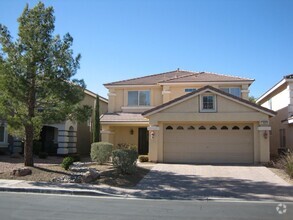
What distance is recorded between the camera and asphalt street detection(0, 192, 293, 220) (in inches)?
335

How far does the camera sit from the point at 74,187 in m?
13.1

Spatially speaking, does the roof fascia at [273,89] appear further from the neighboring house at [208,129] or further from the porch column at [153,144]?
the porch column at [153,144]

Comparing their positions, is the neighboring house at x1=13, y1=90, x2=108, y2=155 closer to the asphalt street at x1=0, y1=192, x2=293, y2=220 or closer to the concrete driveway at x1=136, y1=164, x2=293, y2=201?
the concrete driveway at x1=136, y1=164, x2=293, y2=201

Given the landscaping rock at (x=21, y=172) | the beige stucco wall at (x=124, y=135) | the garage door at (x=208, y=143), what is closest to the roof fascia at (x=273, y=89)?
the garage door at (x=208, y=143)

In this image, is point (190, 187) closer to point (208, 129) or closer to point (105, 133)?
point (208, 129)

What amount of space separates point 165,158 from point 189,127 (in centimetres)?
261

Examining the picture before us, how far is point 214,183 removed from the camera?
1431cm

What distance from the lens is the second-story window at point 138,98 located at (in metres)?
27.1

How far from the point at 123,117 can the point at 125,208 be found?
16.1 meters

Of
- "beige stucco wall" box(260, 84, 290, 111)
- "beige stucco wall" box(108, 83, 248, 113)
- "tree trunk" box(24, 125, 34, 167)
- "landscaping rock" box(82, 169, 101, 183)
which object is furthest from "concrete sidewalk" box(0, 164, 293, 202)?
"beige stucco wall" box(108, 83, 248, 113)

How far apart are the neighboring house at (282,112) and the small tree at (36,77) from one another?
1498 centimetres

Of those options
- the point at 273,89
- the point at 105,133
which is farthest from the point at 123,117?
the point at 273,89

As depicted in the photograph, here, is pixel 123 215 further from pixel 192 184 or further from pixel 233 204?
pixel 192 184

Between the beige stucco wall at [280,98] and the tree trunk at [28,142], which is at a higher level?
the beige stucco wall at [280,98]
